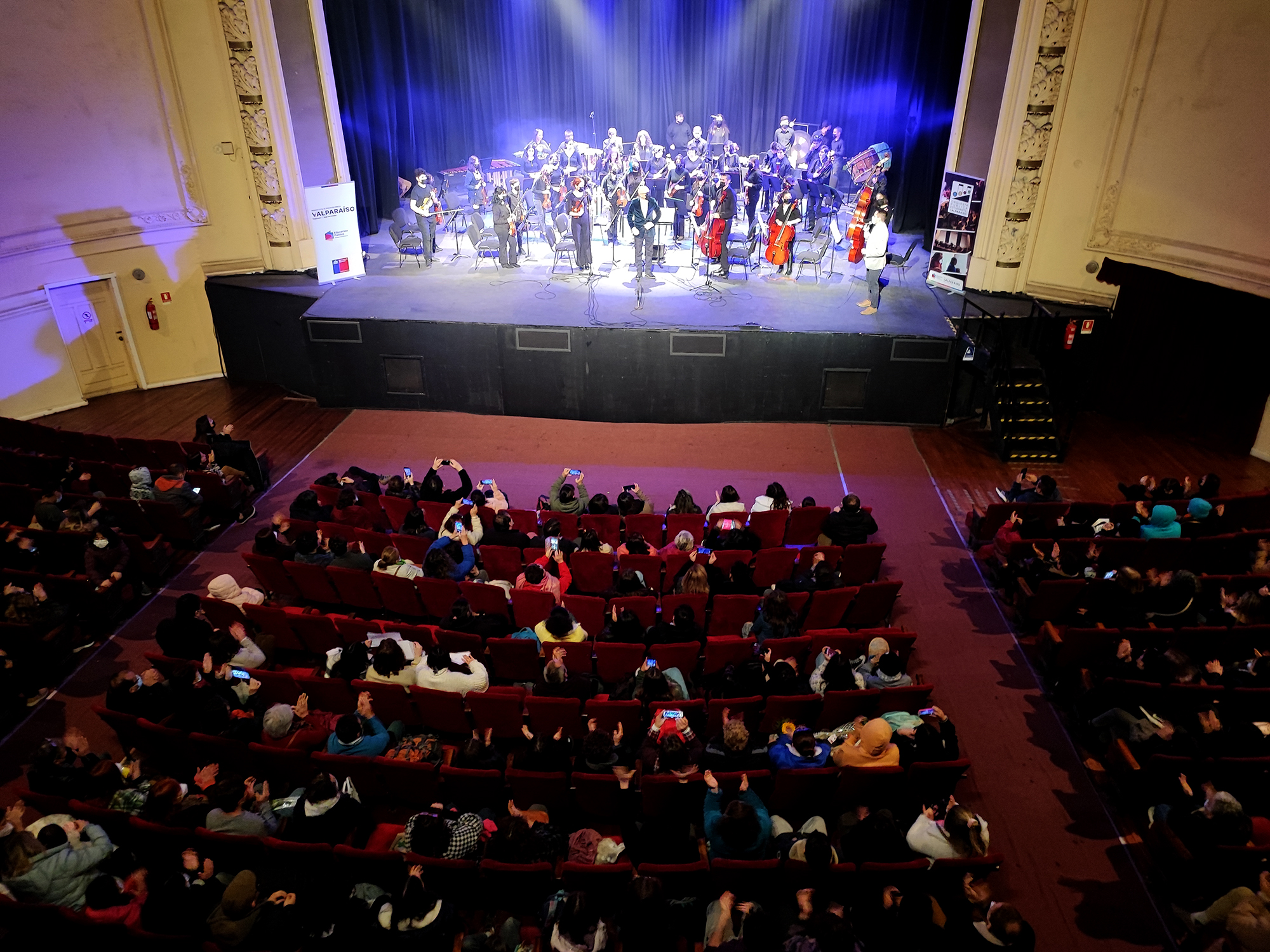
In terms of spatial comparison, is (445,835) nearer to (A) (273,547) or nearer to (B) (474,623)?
(B) (474,623)

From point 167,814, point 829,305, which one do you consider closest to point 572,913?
point 167,814

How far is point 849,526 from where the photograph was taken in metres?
7.61

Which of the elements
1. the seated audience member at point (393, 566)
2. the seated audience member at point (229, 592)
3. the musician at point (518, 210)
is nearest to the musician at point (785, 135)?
the musician at point (518, 210)

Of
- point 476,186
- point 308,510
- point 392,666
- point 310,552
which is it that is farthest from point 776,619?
point 476,186

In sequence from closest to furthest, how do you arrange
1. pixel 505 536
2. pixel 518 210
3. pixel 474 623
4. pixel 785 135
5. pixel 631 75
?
pixel 474 623 < pixel 505 536 < pixel 518 210 < pixel 785 135 < pixel 631 75

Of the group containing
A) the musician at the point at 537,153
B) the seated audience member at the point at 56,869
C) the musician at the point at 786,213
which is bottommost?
the seated audience member at the point at 56,869

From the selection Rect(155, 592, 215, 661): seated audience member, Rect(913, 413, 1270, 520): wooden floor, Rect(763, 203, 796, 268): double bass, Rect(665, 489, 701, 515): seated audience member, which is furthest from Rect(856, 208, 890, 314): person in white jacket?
Rect(155, 592, 215, 661): seated audience member

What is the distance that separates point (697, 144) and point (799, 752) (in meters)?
13.9

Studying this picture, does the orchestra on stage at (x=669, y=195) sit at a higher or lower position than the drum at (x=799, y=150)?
lower

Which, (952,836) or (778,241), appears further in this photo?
(778,241)

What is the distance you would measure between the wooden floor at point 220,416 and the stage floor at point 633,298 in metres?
1.58

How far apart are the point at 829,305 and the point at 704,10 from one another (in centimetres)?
875

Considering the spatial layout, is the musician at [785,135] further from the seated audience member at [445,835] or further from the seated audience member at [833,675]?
the seated audience member at [445,835]

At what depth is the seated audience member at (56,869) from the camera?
4.29m
